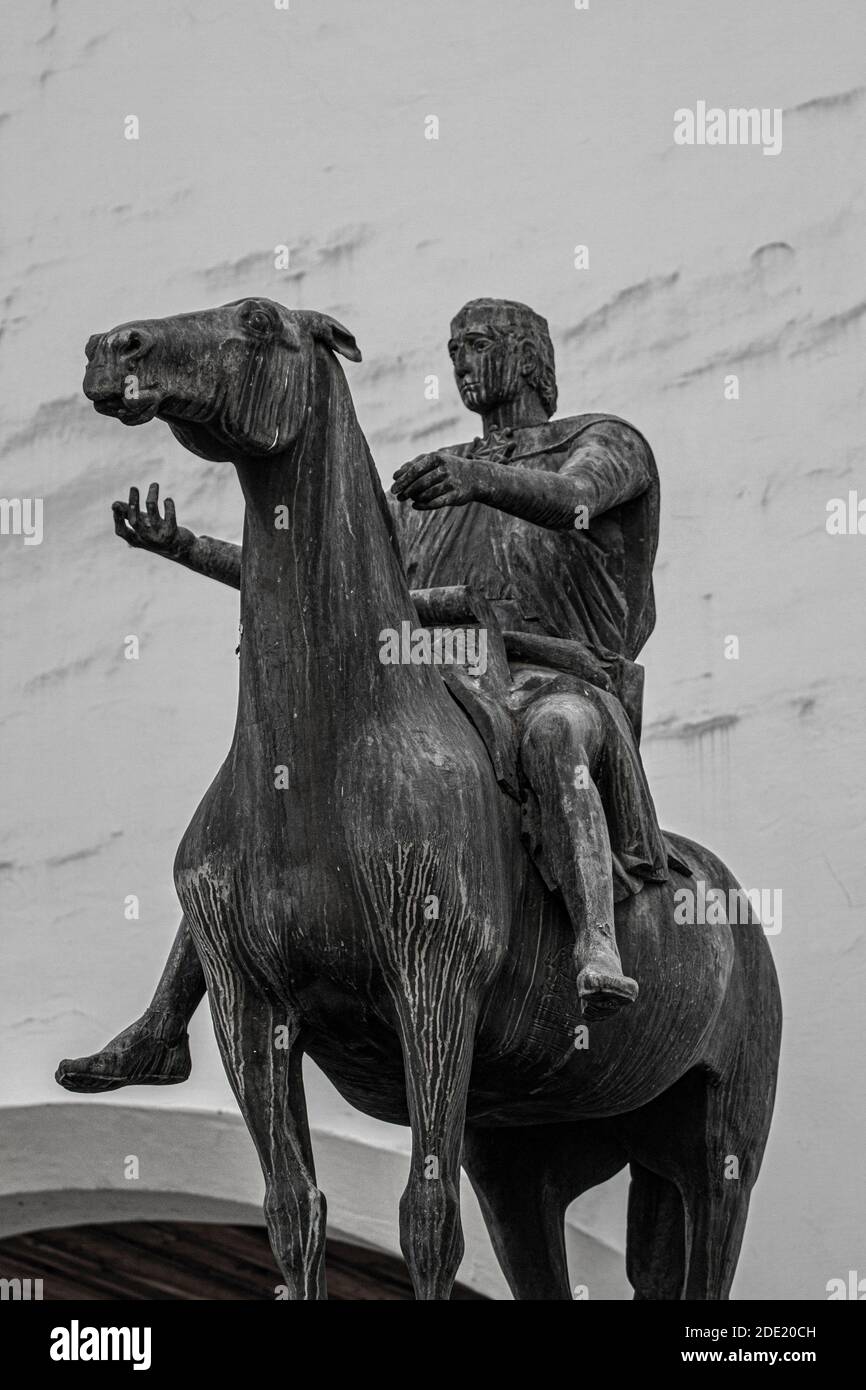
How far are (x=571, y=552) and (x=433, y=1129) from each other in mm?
1122

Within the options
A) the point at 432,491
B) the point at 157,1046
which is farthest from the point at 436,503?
the point at 157,1046

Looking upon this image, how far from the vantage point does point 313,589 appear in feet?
14.4

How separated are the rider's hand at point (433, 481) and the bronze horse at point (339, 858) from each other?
12cm

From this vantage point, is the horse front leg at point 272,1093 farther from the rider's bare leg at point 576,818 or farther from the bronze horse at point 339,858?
the rider's bare leg at point 576,818

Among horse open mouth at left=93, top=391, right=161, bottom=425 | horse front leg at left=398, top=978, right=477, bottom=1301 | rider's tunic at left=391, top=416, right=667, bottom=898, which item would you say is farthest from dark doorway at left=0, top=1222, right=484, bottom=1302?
horse open mouth at left=93, top=391, right=161, bottom=425

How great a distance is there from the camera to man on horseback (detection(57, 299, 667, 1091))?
4.44 meters

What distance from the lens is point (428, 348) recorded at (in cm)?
733

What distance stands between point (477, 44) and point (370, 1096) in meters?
3.69

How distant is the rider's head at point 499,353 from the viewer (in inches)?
198

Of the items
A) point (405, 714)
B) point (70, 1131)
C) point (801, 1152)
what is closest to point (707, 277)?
point (801, 1152)

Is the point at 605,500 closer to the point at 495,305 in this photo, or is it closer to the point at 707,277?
the point at 495,305

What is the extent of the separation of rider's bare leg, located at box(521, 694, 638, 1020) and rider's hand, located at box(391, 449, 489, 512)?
0.40m

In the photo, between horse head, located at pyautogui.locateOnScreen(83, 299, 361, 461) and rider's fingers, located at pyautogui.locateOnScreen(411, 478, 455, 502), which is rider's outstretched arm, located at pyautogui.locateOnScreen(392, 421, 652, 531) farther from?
horse head, located at pyautogui.locateOnScreen(83, 299, 361, 461)

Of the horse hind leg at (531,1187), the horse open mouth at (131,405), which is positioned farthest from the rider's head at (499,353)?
the horse hind leg at (531,1187)
